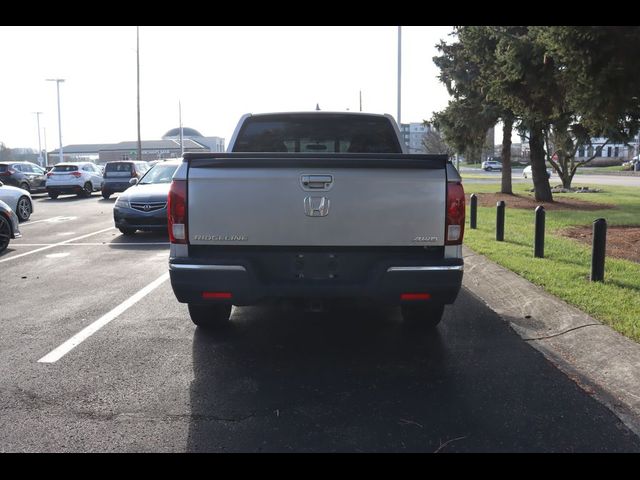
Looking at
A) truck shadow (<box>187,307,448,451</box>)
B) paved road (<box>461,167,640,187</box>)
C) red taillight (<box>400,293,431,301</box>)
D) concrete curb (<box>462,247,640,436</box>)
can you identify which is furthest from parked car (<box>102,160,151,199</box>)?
paved road (<box>461,167,640,187</box>)

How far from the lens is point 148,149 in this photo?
89.7m

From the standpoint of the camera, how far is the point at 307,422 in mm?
3654

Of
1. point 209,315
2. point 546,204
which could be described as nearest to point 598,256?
point 209,315

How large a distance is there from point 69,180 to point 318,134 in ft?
74.1

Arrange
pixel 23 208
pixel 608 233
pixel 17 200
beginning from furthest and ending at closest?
pixel 23 208 → pixel 17 200 → pixel 608 233

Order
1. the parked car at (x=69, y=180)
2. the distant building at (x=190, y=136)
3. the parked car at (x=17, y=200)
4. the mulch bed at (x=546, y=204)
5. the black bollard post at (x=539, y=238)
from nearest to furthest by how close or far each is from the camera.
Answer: the black bollard post at (x=539, y=238), the parked car at (x=17, y=200), the mulch bed at (x=546, y=204), the parked car at (x=69, y=180), the distant building at (x=190, y=136)

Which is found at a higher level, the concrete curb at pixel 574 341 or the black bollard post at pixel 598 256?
the black bollard post at pixel 598 256

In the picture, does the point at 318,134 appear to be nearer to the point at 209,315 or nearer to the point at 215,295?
the point at 209,315

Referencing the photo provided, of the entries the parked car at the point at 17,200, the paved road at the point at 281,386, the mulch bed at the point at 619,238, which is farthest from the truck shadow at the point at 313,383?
the parked car at the point at 17,200

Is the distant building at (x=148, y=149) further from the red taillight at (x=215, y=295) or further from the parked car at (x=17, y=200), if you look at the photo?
the red taillight at (x=215, y=295)

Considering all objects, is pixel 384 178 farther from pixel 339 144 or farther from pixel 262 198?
pixel 339 144

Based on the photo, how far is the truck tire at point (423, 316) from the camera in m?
5.45

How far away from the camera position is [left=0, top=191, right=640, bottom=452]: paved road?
3.45 m

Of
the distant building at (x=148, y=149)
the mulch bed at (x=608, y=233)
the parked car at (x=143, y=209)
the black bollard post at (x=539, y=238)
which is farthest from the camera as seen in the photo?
the distant building at (x=148, y=149)
